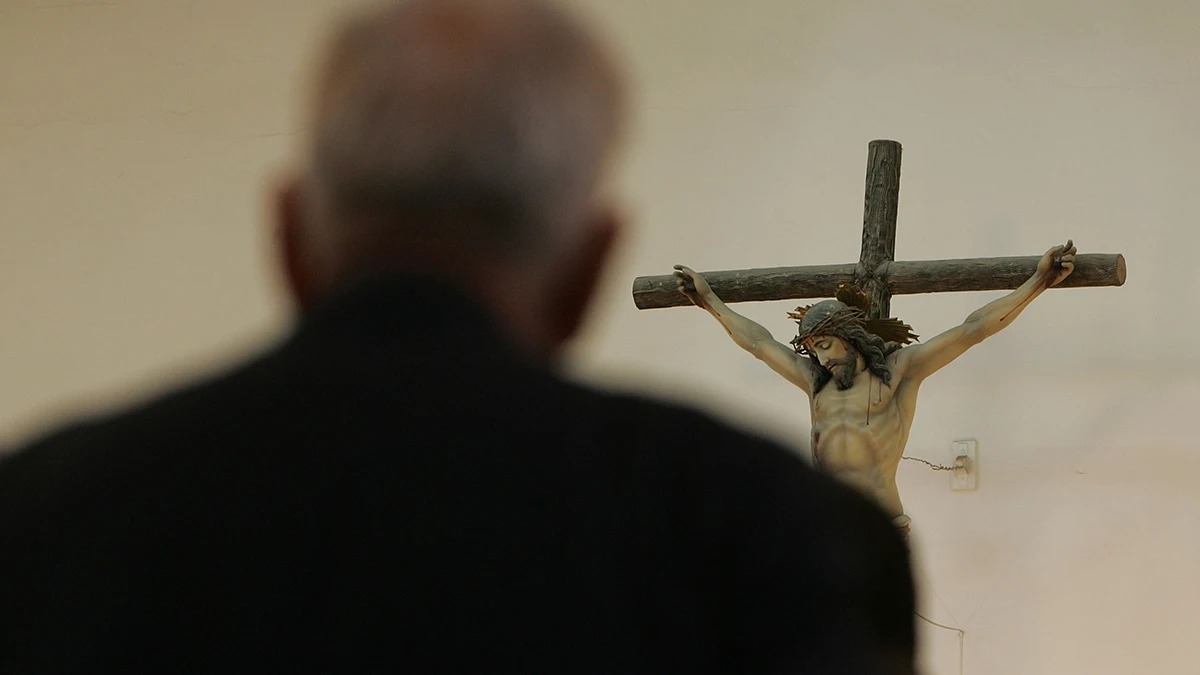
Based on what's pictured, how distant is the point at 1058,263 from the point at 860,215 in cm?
192

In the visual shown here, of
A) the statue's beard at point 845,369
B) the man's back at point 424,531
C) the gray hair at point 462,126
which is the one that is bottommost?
the statue's beard at point 845,369

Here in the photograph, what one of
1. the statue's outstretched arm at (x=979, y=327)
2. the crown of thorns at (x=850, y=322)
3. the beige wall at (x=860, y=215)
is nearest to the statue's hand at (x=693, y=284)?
the crown of thorns at (x=850, y=322)

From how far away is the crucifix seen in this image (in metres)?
4.83

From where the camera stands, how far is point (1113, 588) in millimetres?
6004

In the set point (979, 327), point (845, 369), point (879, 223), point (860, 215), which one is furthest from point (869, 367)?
point (860, 215)

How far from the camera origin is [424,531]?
0.68 meters

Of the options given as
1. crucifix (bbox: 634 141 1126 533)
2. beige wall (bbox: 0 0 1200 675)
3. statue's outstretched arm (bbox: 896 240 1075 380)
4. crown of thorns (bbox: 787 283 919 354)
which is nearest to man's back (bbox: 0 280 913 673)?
crucifix (bbox: 634 141 1126 533)

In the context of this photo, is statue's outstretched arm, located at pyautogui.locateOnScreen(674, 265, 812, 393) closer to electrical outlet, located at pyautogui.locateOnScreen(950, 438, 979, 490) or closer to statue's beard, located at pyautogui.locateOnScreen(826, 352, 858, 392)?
statue's beard, located at pyautogui.locateOnScreen(826, 352, 858, 392)

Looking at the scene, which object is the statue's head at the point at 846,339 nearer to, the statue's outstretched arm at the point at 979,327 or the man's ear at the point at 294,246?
the statue's outstretched arm at the point at 979,327

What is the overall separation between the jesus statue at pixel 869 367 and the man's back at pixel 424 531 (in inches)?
163

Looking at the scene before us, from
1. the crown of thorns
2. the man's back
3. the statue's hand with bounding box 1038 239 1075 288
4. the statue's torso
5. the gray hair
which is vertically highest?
the gray hair

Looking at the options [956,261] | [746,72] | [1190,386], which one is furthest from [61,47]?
[1190,386]

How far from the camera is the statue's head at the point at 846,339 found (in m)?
4.79

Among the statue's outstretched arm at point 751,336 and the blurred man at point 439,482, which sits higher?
the blurred man at point 439,482
